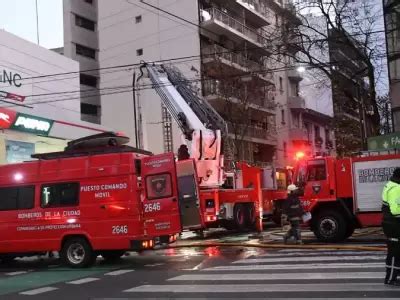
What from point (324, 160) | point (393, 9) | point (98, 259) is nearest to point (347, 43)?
point (393, 9)

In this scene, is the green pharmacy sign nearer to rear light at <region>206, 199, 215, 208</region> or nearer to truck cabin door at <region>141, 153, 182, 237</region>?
rear light at <region>206, 199, 215, 208</region>

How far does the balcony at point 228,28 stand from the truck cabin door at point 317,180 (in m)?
23.9

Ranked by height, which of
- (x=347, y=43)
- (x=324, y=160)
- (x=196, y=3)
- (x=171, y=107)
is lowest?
(x=324, y=160)

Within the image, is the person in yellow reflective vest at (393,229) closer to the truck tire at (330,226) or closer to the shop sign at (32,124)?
the truck tire at (330,226)

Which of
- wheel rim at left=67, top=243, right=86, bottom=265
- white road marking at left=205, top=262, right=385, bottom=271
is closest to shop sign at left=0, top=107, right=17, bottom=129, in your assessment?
wheel rim at left=67, top=243, right=86, bottom=265

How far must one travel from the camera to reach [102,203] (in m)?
14.0

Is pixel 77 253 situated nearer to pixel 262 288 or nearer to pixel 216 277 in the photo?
pixel 216 277

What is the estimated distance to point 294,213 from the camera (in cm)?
1675

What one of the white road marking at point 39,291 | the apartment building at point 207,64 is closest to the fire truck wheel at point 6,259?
the white road marking at point 39,291

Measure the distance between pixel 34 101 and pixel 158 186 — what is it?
14486mm

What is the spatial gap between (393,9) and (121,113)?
1048 inches

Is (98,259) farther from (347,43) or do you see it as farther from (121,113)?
(121,113)

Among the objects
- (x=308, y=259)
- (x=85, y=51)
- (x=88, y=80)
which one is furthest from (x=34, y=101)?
(x=85, y=51)

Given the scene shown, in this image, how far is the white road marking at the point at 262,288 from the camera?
29.7 feet
